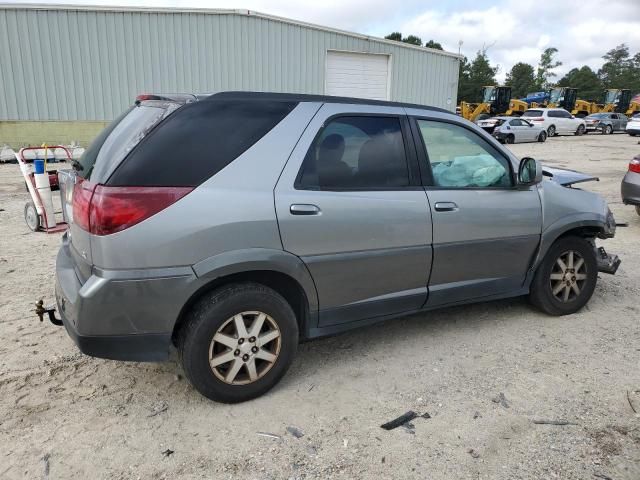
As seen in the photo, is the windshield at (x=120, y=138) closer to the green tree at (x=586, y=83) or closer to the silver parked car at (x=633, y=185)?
the silver parked car at (x=633, y=185)

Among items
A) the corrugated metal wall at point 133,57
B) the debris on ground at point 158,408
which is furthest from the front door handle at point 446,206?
the corrugated metal wall at point 133,57

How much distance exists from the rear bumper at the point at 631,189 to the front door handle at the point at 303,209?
248 inches

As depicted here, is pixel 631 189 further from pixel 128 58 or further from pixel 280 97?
pixel 128 58

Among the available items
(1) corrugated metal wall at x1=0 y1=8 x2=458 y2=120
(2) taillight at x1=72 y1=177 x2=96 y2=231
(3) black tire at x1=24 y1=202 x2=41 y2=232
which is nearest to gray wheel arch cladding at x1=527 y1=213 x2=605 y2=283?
(2) taillight at x1=72 y1=177 x2=96 y2=231

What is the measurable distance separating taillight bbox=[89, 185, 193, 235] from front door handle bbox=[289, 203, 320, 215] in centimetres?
72

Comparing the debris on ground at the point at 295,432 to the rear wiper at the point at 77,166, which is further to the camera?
the rear wiper at the point at 77,166

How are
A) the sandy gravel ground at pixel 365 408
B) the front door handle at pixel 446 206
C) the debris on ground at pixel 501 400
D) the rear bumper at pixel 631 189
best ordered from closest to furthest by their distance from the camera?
1. the sandy gravel ground at pixel 365 408
2. the debris on ground at pixel 501 400
3. the front door handle at pixel 446 206
4. the rear bumper at pixel 631 189

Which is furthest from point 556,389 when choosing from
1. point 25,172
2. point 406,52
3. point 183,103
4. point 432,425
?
point 406,52

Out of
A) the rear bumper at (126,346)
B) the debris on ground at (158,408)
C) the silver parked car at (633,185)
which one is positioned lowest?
the debris on ground at (158,408)

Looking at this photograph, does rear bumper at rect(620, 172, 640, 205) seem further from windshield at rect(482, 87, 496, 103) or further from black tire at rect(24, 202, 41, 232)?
windshield at rect(482, 87, 496, 103)

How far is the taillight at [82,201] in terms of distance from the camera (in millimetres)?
2648

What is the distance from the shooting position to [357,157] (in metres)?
3.30

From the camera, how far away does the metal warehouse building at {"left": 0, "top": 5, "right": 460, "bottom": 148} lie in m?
16.1

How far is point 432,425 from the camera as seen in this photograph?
2863mm
